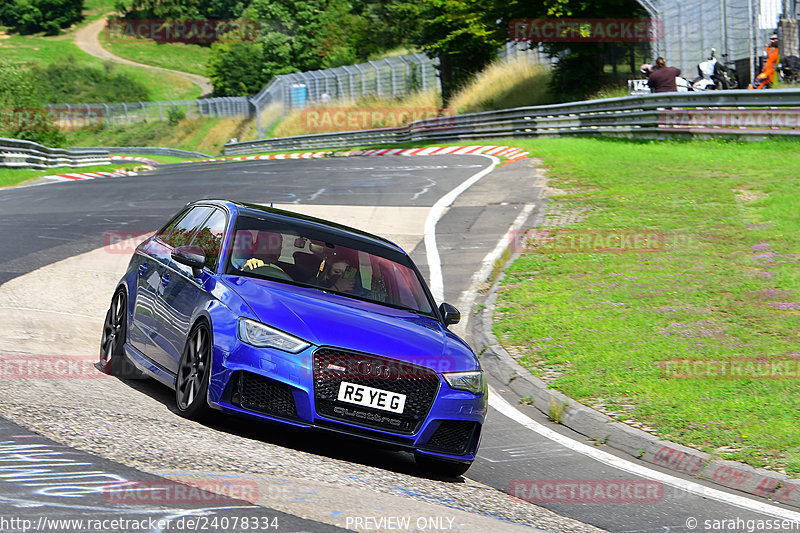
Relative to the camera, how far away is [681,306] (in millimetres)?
11398

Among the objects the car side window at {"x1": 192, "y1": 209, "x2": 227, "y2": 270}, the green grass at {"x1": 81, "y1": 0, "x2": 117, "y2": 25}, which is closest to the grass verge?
the green grass at {"x1": 81, "y1": 0, "x2": 117, "y2": 25}

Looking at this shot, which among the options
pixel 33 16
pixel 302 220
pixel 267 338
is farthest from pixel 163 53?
pixel 267 338

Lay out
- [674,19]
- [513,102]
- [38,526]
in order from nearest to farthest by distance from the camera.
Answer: [38,526] → [674,19] → [513,102]

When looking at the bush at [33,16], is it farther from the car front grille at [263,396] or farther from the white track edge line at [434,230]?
the car front grille at [263,396]

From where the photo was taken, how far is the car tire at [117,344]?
8.49 meters

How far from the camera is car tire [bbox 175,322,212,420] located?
253 inches

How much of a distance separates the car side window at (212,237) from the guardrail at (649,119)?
1665 centimetres

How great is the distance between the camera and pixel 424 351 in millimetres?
6609

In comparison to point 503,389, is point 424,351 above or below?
above

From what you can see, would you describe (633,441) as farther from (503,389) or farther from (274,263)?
(274,263)

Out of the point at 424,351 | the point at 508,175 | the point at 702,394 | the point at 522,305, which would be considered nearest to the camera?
the point at 424,351

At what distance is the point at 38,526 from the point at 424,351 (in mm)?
3165

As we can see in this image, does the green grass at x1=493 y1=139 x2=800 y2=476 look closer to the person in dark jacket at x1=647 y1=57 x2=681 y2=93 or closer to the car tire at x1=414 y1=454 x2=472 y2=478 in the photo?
the car tire at x1=414 y1=454 x2=472 y2=478

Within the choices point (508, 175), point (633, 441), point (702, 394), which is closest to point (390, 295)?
point (633, 441)
